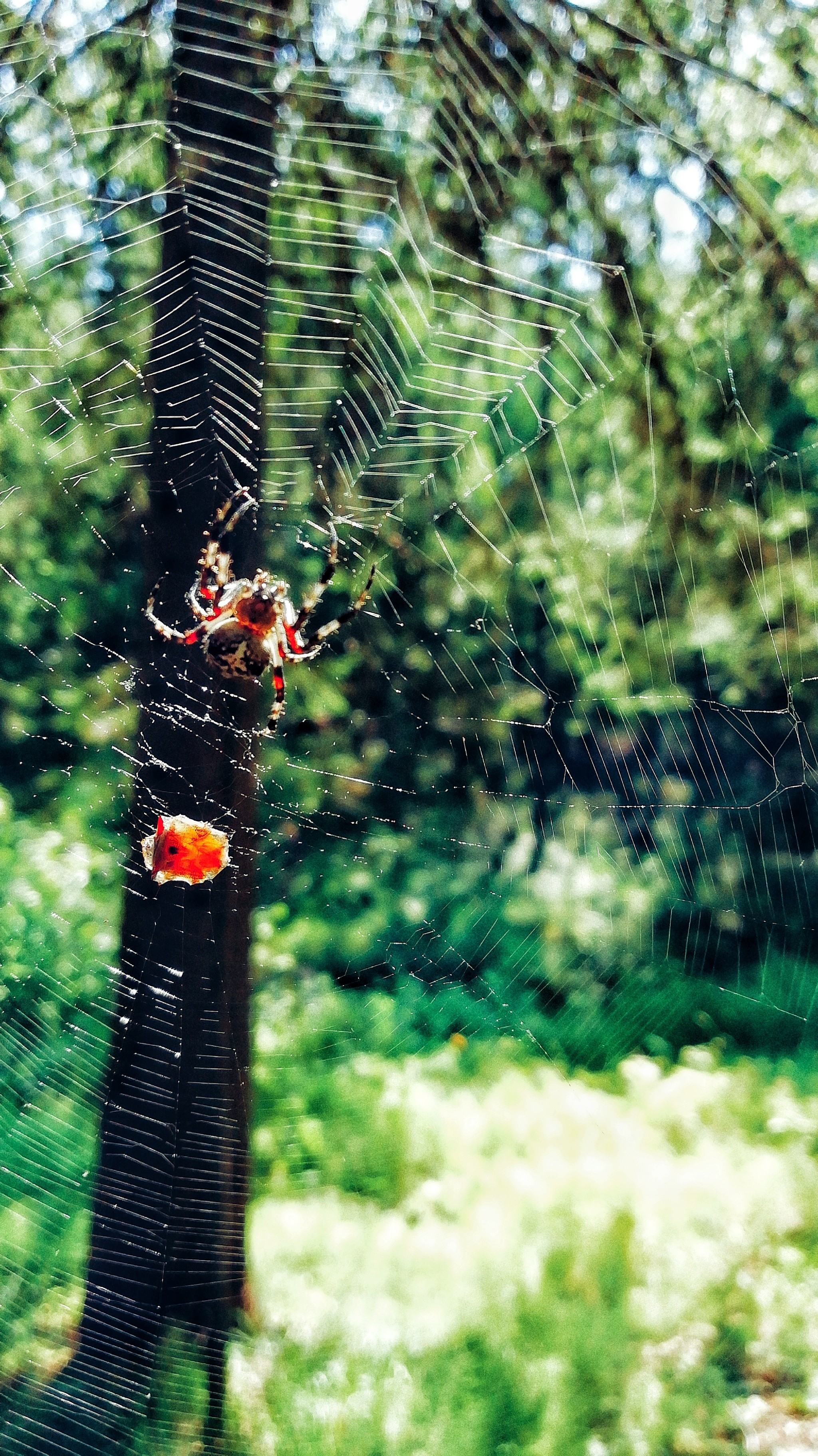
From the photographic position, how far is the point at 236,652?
3.27 metres

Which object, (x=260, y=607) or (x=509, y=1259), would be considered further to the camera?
(x=509, y=1259)

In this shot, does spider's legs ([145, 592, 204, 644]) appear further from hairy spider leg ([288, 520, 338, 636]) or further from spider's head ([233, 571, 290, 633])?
hairy spider leg ([288, 520, 338, 636])

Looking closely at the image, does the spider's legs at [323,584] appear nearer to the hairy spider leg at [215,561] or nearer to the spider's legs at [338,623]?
the spider's legs at [338,623]

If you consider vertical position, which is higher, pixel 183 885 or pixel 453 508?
pixel 453 508

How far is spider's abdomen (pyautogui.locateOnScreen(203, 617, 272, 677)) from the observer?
3.26 m

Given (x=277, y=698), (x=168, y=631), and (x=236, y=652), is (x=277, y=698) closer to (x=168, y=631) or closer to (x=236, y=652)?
(x=236, y=652)

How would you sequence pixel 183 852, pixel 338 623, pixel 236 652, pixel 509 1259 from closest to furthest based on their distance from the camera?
pixel 183 852
pixel 236 652
pixel 338 623
pixel 509 1259

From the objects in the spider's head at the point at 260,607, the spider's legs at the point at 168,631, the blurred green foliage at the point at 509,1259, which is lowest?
the blurred green foliage at the point at 509,1259

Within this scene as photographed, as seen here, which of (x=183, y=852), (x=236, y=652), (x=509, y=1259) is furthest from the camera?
(x=509, y=1259)

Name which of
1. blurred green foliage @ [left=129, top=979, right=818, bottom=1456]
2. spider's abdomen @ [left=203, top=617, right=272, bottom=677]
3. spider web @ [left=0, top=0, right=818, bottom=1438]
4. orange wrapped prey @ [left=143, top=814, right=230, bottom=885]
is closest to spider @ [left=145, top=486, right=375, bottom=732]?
spider's abdomen @ [left=203, top=617, right=272, bottom=677]

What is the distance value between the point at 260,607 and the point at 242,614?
0.24ft

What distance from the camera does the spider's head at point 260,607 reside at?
3.36 metres

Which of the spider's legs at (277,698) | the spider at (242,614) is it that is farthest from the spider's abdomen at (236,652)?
the spider's legs at (277,698)

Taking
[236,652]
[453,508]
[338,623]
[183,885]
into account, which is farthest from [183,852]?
[453,508]
